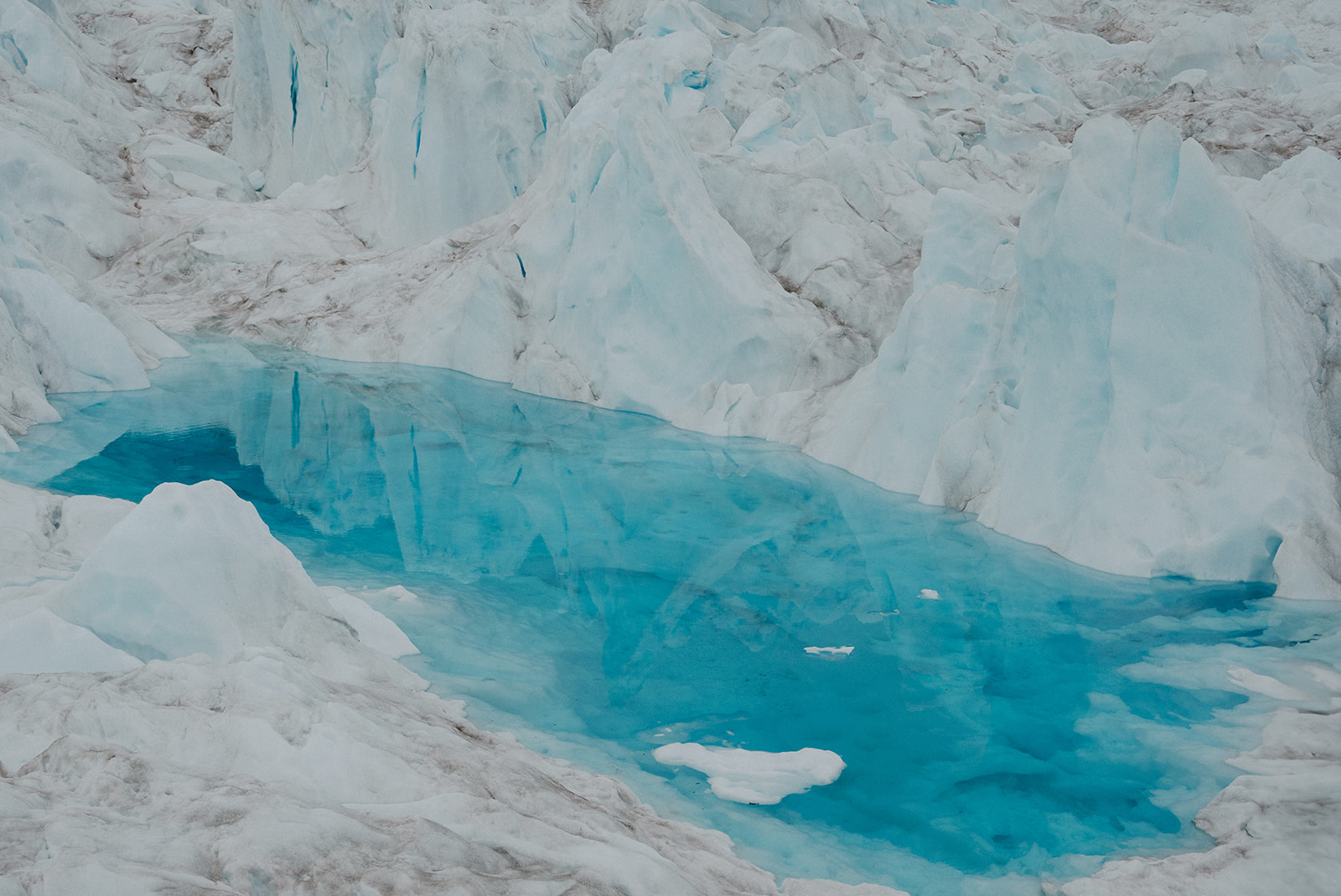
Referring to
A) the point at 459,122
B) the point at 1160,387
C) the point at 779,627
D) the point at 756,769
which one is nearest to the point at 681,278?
the point at 1160,387

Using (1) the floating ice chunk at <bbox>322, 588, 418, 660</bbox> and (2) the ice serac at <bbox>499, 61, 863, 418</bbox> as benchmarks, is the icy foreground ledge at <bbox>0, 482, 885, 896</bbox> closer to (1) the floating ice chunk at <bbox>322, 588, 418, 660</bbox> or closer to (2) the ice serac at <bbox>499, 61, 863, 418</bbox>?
(1) the floating ice chunk at <bbox>322, 588, 418, 660</bbox>

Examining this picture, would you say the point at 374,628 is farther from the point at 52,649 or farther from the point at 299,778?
the point at 299,778

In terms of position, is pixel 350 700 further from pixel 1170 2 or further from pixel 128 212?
pixel 1170 2

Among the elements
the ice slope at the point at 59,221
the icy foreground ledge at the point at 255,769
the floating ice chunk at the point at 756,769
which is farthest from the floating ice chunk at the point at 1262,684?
the ice slope at the point at 59,221

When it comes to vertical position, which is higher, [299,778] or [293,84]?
[299,778]

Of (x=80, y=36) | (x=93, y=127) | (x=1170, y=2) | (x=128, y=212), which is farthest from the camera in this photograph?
(x=1170, y=2)

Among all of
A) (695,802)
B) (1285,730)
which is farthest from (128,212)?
(1285,730)
